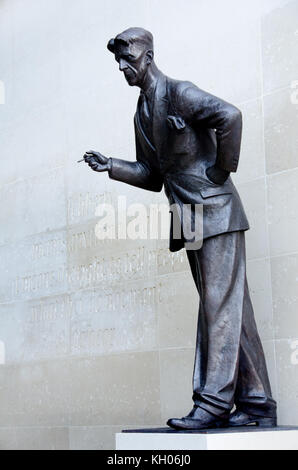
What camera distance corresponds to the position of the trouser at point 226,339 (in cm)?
477

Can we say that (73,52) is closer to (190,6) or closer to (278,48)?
(190,6)

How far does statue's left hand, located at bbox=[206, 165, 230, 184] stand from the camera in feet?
16.2

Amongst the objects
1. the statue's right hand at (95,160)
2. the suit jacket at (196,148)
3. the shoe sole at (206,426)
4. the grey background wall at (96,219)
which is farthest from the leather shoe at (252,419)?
the statue's right hand at (95,160)

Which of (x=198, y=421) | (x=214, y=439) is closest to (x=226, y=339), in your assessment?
(x=198, y=421)

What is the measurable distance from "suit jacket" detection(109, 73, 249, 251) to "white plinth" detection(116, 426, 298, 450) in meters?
1.08

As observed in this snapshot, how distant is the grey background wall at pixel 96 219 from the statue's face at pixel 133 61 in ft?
4.37

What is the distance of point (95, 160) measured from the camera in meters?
5.24

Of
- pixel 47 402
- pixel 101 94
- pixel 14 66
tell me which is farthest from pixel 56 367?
pixel 14 66

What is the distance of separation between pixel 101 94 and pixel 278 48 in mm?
2064

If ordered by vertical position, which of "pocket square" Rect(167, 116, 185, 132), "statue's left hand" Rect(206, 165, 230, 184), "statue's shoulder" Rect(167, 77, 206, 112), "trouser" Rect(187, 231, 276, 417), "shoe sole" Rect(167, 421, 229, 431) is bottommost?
"shoe sole" Rect(167, 421, 229, 431)

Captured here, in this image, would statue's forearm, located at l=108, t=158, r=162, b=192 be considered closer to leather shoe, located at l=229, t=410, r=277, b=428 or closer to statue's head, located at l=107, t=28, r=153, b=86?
statue's head, located at l=107, t=28, r=153, b=86

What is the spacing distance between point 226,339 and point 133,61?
166 cm

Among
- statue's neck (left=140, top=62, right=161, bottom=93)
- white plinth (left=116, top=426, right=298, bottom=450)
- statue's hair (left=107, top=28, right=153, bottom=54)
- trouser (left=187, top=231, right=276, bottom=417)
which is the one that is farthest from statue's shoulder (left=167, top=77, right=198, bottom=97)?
white plinth (left=116, top=426, right=298, bottom=450)
